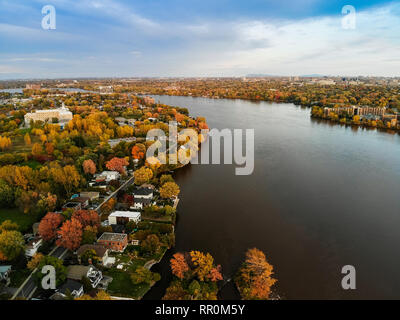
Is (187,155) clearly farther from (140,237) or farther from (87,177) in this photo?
(140,237)

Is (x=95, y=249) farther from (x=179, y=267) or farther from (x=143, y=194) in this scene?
(x=143, y=194)

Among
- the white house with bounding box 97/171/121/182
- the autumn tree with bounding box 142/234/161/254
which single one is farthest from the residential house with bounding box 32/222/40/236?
the white house with bounding box 97/171/121/182

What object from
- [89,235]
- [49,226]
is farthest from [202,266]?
[49,226]

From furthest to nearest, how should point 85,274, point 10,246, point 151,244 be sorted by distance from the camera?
point 151,244 → point 10,246 → point 85,274

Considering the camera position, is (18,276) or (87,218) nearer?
(18,276)

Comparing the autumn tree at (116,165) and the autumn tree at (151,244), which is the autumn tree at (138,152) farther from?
the autumn tree at (151,244)

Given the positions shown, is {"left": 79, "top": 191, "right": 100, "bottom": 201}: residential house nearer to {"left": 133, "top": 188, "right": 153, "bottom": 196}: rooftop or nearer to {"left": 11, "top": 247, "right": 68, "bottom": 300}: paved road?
{"left": 133, "top": 188, "right": 153, "bottom": 196}: rooftop

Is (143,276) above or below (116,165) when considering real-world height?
below
